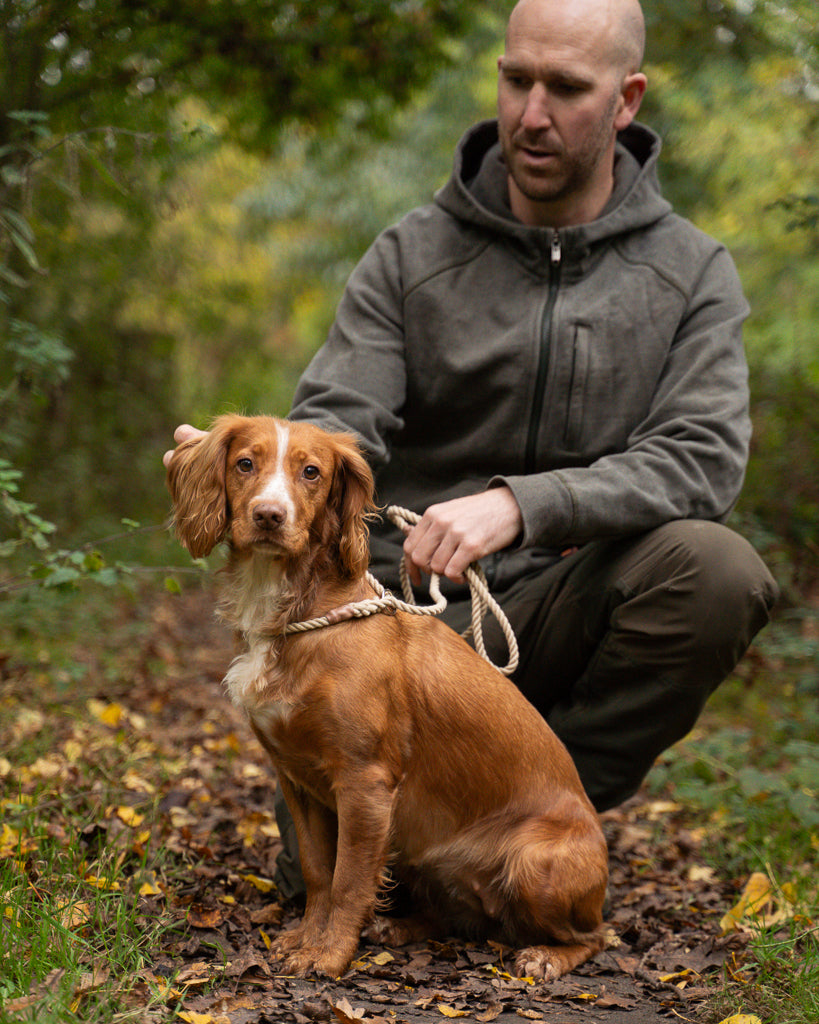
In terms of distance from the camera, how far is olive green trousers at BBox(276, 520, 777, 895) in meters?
2.98

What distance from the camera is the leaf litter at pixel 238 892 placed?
2367 millimetres

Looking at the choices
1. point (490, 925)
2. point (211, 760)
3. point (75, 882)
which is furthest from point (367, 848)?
point (211, 760)

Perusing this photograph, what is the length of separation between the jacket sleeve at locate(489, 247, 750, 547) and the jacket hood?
1.10 feet

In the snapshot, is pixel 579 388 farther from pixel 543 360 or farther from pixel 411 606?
pixel 411 606

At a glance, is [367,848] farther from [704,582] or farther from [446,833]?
[704,582]

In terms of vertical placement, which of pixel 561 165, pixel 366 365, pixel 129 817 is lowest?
pixel 129 817

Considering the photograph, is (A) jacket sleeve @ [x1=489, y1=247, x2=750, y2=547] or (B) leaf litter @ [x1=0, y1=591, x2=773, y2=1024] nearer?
(B) leaf litter @ [x1=0, y1=591, x2=773, y2=1024]

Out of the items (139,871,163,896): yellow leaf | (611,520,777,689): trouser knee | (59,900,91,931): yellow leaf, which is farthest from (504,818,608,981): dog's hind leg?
(59,900,91,931): yellow leaf

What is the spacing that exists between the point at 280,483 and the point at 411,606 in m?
0.56

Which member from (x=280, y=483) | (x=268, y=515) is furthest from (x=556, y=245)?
(x=268, y=515)

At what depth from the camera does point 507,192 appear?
3.66m

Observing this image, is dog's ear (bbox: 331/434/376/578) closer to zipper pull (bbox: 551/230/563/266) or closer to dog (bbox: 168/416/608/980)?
dog (bbox: 168/416/608/980)

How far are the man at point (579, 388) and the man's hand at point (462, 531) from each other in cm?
13

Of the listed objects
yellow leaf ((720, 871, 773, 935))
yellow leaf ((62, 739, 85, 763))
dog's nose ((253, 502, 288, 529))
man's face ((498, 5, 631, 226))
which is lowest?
yellow leaf ((62, 739, 85, 763))
